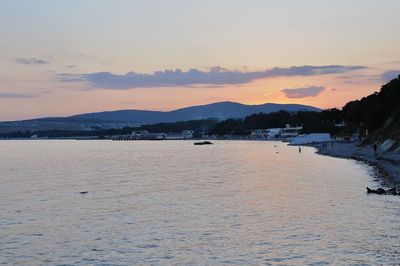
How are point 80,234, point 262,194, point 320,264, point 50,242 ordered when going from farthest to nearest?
1. point 262,194
2. point 80,234
3. point 50,242
4. point 320,264

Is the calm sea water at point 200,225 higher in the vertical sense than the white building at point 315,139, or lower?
lower

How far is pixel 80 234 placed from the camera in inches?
907

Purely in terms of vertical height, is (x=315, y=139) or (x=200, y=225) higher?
(x=315, y=139)

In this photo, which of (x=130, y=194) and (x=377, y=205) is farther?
(x=130, y=194)

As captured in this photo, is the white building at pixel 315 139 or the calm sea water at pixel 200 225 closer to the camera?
the calm sea water at pixel 200 225

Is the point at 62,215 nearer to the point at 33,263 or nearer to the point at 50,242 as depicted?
the point at 50,242

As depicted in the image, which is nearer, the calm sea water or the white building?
the calm sea water

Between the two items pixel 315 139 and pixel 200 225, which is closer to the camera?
pixel 200 225

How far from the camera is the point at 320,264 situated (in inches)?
691

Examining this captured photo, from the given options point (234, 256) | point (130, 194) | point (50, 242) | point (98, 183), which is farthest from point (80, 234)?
point (98, 183)

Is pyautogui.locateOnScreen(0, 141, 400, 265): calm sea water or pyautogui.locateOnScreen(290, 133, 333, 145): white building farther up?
pyautogui.locateOnScreen(290, 133, 333, 145): white building

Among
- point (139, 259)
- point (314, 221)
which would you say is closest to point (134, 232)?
point (139, 259)

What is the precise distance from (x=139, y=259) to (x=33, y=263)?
143 inches

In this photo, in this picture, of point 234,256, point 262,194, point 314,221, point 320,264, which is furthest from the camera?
point 262,194
